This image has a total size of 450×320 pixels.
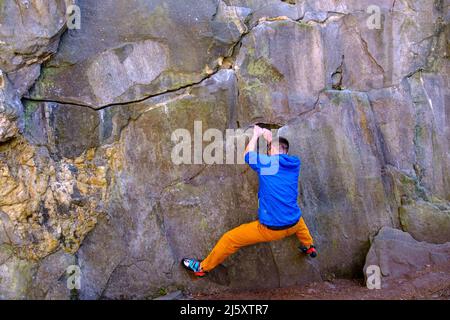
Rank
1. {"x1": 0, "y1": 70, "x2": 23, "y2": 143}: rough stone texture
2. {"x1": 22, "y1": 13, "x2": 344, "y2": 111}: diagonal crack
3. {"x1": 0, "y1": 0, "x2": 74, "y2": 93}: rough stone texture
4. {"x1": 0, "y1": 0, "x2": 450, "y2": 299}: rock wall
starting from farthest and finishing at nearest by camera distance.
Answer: {"x1": 22, "y1": 13, "x2": 344, "y2": 111}: diagonal crack
{"x1": 0, "y1": 0, "x2": 450, "y2": 299}: rock wall
{"x1": 0, "y1": 0, "x2": 74, "y2": 93}: rough stone texture
{"x1": 0, "y1": 70, "x2": 23, "y2": 143}: rough stone texture

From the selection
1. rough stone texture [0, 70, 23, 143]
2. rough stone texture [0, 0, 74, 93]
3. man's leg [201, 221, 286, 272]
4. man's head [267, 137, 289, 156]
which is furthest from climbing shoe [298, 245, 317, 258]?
rough stone texture [0, 0, 74, 93]

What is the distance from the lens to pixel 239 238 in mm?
4301

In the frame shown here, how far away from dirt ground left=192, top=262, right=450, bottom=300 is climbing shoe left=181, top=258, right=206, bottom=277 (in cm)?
22

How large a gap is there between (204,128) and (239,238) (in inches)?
41.5

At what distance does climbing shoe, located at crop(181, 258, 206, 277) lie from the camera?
14.6ft

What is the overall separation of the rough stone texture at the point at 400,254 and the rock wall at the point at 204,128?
118mm

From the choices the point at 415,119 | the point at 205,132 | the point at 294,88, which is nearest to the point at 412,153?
the point at 415,119

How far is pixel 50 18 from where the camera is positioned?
4.02 m

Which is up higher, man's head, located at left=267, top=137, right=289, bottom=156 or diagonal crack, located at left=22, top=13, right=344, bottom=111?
diagonal crack, located at left=22, top=13, right=344, bottom=111

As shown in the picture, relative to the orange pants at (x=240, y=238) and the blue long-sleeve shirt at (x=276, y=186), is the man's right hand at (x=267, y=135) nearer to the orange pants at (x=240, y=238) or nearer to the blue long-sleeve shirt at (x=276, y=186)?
the blue long-sleeve shirt at (x=276, y=186)

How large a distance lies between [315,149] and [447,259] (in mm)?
1707

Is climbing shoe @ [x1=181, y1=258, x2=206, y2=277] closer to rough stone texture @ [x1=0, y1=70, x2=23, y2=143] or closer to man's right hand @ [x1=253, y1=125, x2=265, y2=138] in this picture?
man's right hand @ [x1=253, y1=125, x2=265, y2=138]

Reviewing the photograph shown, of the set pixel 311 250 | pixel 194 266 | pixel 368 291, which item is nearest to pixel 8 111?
pixel 194 266

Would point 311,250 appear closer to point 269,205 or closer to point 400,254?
point 269,205
